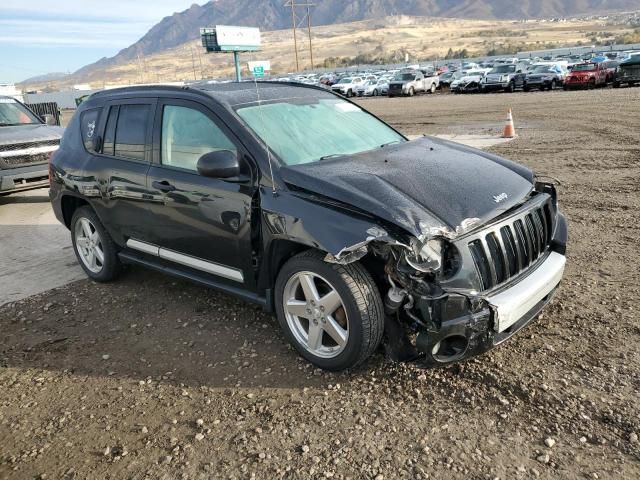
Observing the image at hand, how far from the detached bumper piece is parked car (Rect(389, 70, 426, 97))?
35.9 metres

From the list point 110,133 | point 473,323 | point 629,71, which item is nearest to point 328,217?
point 473,323

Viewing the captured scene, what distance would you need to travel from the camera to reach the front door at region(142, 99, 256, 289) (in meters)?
3.96

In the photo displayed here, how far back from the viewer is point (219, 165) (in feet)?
12.3

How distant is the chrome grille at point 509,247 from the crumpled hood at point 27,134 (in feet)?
28.9

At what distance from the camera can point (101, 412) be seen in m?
3.50

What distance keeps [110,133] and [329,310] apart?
292 centimetres

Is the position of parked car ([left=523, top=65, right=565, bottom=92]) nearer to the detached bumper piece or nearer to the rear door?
the rear door

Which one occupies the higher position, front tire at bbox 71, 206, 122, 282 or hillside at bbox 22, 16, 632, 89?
hillside at bbox 22, 16, 632, 89

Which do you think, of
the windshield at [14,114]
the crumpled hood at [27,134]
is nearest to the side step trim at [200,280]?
the crumpled hood at [27,134]

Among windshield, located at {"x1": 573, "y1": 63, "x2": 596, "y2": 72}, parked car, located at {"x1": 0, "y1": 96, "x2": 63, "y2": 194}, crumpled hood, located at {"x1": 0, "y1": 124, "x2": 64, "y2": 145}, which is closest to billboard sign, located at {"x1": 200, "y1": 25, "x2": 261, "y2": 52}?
windshield, located at {"x1": 573, "y1": 63, "x2": 596, "y2": 72}

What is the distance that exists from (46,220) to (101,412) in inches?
239

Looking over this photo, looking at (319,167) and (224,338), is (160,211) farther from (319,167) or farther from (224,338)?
(319,167)

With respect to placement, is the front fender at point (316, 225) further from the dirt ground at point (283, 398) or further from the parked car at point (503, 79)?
the parked car at point (503, 79)

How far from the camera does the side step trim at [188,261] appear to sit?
162 inches
